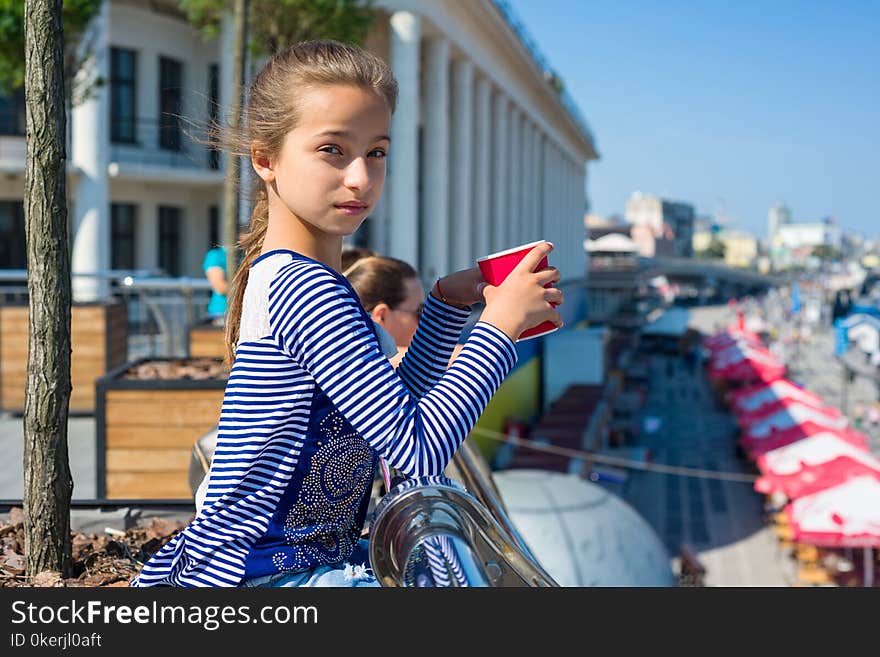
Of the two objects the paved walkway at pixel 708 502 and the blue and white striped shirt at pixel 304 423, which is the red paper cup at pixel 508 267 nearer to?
the blue and white striped shirt at pixel 304 423

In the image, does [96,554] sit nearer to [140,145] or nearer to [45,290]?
[45,290]

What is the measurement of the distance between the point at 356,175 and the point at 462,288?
353mm

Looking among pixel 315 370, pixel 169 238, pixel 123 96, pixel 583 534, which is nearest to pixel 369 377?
pixel 315 370

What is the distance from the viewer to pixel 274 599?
64.4 inches

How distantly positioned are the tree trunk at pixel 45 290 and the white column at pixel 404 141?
58.3 ft

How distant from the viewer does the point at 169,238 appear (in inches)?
943

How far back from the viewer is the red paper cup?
1.79m

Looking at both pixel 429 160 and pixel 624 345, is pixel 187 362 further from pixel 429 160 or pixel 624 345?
pixel 624 345

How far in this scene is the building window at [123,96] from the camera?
21984 mm

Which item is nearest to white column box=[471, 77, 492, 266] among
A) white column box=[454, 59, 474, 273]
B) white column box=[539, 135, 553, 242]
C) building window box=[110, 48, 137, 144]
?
white column box=[454, 59, 474, 273]

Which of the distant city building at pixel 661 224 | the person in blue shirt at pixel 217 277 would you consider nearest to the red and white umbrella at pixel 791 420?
the person in blue shirt at pixel 217 277

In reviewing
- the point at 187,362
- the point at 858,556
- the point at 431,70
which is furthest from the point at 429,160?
the point at 187,362

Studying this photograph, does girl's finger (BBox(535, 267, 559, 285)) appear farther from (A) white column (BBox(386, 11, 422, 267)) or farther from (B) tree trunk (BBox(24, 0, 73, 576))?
(A) white column (BBox(386, 11, 422, 267))

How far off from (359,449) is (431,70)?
23153 millimetres
